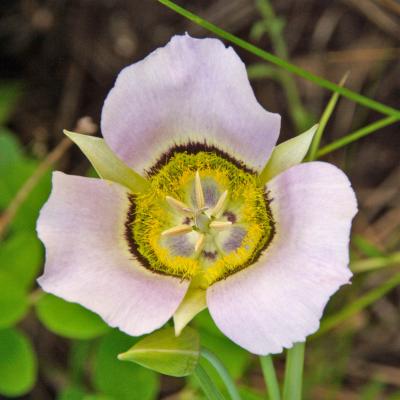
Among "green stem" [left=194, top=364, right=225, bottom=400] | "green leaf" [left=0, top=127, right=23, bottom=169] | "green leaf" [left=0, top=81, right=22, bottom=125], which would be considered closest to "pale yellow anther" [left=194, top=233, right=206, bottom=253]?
"green stem" [left=194, top=364, right=225, bottom=400]

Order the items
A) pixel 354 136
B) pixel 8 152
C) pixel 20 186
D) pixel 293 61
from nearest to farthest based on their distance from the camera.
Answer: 1. pixel 354 136
2. pixel 20 186
3. pixel 8 152
4. pixel 293 61

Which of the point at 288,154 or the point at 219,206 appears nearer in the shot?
the point at 288,154

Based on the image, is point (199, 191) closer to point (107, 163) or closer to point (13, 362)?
point (107, 163)

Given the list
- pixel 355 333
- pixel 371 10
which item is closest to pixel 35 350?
pixel 355 333

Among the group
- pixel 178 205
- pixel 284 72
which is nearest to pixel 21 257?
pixel 178 205

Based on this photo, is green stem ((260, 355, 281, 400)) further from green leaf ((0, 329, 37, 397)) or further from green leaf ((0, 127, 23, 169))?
green leaf ((0, 127, 23, 169))

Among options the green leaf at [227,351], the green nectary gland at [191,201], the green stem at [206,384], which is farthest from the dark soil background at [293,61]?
the green stem at [206,384]
